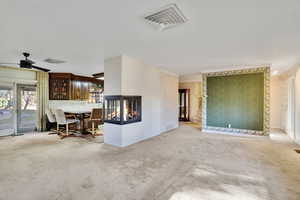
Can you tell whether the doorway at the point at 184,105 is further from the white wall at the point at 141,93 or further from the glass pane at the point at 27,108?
the glass pane at the point at 27,108

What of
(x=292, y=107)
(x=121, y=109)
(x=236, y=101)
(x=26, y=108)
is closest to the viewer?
(x=121, y=109)

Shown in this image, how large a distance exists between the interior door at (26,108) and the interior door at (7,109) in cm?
17

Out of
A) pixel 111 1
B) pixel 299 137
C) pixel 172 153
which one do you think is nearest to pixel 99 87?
pixel 172 153

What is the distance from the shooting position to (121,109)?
4.06 m

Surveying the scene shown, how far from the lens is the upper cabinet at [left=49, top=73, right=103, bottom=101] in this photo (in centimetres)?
657

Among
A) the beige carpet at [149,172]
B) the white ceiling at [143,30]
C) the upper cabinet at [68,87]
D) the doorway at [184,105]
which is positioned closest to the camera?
the white ceiling at [143,30]

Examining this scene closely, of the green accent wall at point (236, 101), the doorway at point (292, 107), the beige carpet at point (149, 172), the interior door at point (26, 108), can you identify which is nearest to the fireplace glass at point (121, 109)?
the beige carpet at point (149, 172)

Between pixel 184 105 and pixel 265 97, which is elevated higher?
pixel 265 97

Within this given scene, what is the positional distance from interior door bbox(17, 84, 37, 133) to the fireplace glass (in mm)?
3764

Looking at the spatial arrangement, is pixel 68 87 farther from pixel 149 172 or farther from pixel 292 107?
pixel 292 107

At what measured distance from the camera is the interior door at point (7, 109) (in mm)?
5336

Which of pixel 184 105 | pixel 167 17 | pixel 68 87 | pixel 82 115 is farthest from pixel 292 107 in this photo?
pixel 68 87

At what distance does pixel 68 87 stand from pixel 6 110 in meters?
2.23

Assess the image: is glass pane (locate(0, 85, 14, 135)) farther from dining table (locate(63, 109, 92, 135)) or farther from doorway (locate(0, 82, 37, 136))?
dining table (locate(63, 109, 92, 135))
